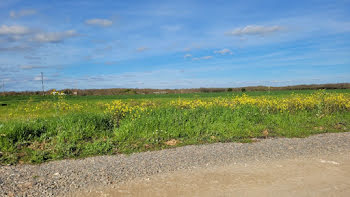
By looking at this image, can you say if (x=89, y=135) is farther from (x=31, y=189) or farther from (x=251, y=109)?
(x=251, y=109)

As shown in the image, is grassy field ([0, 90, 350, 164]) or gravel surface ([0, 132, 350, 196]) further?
grassy field ([0, 90, 350, 164])

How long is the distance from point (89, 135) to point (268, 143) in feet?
18.6

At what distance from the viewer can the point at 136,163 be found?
20.9ft

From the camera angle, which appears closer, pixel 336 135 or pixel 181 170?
pixel 181 170

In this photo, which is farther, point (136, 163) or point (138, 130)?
point (138, 130)

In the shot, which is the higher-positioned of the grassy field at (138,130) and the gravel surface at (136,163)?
the grassy field at (138,130)

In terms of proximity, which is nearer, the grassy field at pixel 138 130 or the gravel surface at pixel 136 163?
the gravel surface at pixel 136 163

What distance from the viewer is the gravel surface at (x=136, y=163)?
514 cm

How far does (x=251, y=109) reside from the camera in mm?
12992

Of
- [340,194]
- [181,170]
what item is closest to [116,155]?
[181,170]

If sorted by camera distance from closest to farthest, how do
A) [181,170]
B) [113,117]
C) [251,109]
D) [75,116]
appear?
[181,170]
[75,116]
[113,117]
[251,109]

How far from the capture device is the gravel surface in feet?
16.9

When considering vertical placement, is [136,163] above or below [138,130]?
below

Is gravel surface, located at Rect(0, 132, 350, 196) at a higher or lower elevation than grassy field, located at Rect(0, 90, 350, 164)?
lower
